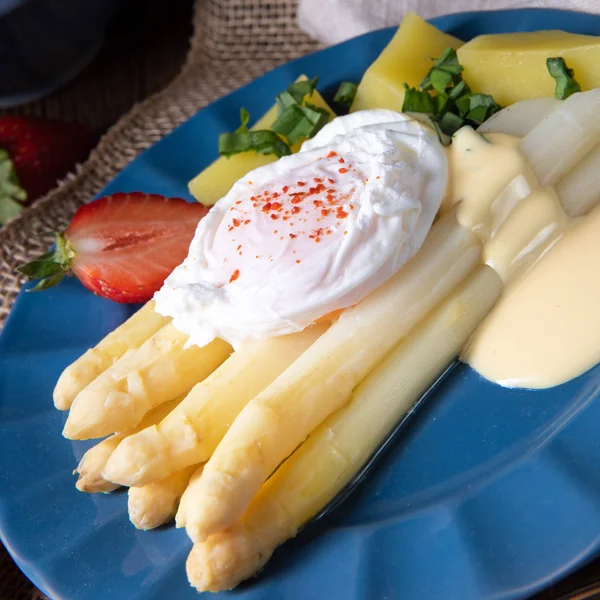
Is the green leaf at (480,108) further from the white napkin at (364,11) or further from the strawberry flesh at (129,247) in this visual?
the strawberry flesh at (129,247)

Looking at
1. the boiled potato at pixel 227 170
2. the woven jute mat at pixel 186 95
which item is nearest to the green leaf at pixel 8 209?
the woven jute mat at pixel 186 95

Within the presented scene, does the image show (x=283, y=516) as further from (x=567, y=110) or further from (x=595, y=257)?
(x=567, y=110)

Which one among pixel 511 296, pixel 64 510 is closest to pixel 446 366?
pixel 511 296

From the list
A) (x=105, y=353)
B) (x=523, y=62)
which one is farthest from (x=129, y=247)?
(x=523, y=62)

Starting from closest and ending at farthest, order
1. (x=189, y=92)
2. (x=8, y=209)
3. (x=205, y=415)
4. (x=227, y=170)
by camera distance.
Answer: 1. (x=205, y=415)
2. (x=227, y=170)
3. (x=8, y=209)
4. (x=189, y=92)

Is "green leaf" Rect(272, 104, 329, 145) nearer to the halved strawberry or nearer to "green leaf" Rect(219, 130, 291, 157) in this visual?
"green leaf" Rect(219, 130, 291, 157)

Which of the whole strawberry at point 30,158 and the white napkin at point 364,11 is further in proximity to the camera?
the whole strawberry at point 30,158

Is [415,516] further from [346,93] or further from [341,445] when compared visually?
[346,93]
